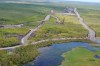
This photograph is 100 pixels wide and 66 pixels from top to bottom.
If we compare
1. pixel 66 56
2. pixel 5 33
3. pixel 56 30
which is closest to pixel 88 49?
pixel 66 56

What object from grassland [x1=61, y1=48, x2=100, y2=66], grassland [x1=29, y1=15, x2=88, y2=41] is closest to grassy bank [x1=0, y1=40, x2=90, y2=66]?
grassland [x1=61, y1=48, x2=100, y2=66]

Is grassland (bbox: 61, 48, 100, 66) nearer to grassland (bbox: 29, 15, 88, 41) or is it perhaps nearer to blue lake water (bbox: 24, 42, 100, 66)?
blue lake water (bbox: 24, 42, 100, 66)

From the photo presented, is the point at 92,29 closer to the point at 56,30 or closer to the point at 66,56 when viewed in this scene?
the point at 56,30

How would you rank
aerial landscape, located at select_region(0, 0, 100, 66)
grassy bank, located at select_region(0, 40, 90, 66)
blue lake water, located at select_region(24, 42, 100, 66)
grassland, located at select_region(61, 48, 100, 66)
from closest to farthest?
grassy bank, located at select_region(0, 40, 90, 66) < blue lake water, located at select_region(24, 42, 100, 66) < aerial landscape, located at select_region(0, 0, 100, 66) < grassland, located at select_region(61, 48, 100, 66)

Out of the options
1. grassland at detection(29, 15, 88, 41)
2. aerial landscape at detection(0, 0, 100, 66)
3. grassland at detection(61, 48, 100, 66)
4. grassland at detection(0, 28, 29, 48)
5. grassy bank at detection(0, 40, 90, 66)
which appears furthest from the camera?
grassland at detection(29, 15, 88, 41)

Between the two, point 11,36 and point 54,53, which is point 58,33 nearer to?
point 11,36

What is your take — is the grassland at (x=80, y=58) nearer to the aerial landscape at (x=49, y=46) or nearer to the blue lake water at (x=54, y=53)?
the aerial landscape at (x=49, y=46)

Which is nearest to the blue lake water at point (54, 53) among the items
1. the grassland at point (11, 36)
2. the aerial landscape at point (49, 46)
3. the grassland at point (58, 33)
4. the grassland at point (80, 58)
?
the aerial landscape at point (49, 46)

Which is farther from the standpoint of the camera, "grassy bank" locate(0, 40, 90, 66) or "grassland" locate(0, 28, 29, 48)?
"grassland" locate(0, 28, 29, 48)

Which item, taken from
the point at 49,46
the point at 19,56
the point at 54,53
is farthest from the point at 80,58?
the point at 19,56
